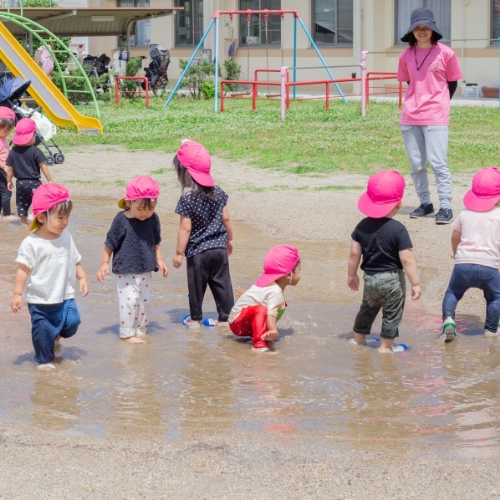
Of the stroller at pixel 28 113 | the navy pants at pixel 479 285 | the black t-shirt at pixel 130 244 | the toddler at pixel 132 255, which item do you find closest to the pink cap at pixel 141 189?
the toddler at pixel 132 255

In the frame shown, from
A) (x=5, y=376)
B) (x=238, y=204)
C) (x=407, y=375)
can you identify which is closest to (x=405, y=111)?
→ (x=238, y=204)

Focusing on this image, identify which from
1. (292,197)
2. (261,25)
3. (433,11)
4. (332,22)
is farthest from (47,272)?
(261,25)

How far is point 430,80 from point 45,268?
5276 mm

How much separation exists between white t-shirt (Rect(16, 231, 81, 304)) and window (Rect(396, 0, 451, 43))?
2342cm

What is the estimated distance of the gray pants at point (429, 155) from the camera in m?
9.72

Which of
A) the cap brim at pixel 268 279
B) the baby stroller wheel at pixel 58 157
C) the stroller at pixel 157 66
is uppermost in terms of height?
the stroller at pixel 157 66

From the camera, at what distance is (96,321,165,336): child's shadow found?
6.57 meters

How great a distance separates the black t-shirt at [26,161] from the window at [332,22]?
2090 centimetres

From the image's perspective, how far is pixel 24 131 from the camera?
32.7 ft

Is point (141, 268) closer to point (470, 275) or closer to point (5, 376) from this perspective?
point (5, 376)

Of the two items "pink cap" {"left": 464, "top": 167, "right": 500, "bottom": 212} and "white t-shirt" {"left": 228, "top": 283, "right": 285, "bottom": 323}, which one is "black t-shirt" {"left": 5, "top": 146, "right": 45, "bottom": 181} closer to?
"white t-shirt" {"left": 228, "top": 283, "right": 285, "bottom": 323}

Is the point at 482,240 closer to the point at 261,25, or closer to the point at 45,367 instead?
the point at 45,367

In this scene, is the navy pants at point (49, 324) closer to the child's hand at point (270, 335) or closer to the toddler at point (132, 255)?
the toddler at point (132, 255)

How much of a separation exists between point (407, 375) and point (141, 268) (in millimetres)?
1866
